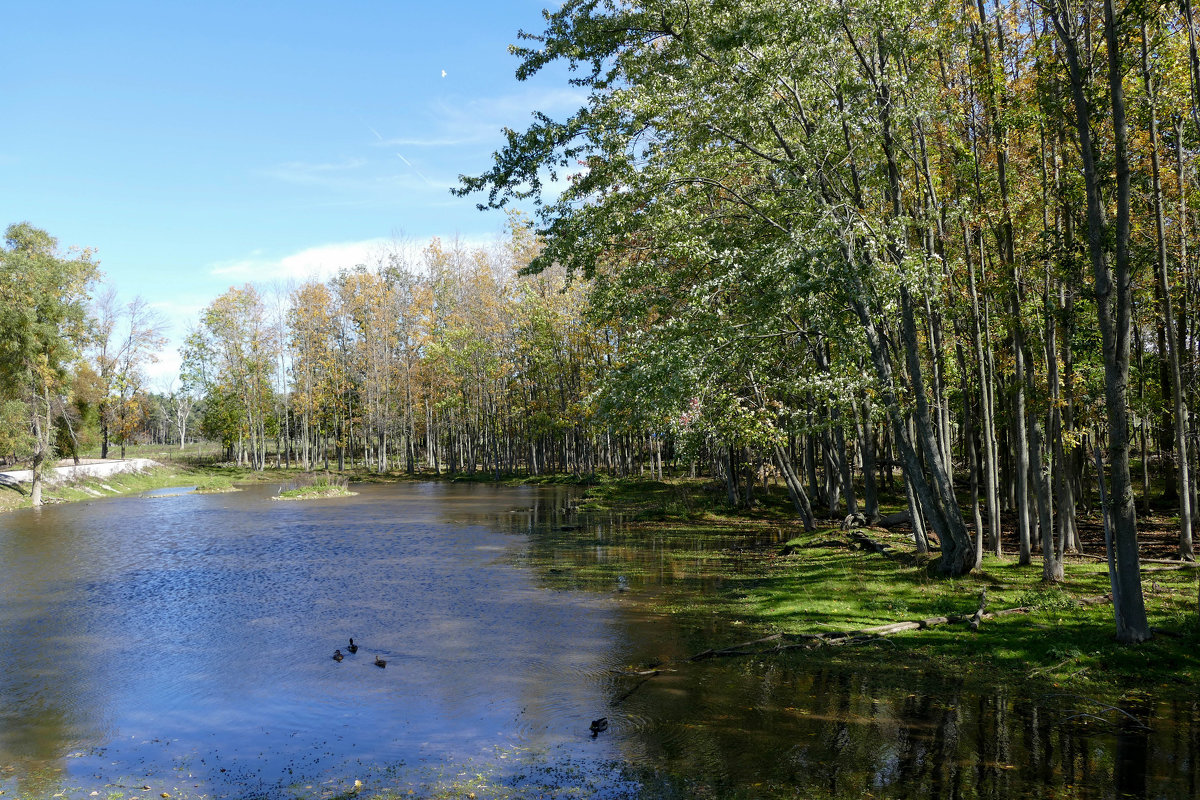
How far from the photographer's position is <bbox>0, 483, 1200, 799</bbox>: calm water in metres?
7.76

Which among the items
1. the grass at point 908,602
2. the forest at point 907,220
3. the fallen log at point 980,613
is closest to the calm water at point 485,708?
the grass at point 908,602

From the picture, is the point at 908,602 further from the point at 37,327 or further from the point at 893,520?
the point at 37,327

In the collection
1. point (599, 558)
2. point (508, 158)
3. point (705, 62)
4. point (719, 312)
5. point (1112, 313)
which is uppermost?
point (705, 62)

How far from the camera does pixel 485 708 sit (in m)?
10.3

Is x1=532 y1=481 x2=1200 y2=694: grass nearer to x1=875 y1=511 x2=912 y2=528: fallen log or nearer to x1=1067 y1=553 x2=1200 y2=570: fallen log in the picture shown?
x1=1067 y1=553 x2=1200 y2=570: fallen log

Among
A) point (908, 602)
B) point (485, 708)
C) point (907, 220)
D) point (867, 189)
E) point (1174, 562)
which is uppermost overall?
point (867, 189)

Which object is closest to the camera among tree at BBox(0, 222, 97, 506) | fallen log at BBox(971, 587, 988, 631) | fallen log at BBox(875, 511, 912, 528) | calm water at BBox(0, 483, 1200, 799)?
calm water at BBox(0, 483, 1200, 799)

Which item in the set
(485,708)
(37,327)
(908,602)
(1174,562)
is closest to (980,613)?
(908,602)

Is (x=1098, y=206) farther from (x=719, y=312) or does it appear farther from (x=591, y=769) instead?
(x=591, y=769)

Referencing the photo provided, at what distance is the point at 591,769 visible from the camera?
26.6 feet

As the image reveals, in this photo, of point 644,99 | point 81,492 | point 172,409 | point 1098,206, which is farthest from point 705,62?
point 172,409

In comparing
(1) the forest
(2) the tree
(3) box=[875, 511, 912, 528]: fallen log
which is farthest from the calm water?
(2) the tree

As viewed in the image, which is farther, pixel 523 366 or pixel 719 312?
pixel 523 366

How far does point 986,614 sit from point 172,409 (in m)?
142
